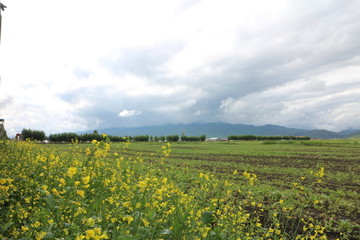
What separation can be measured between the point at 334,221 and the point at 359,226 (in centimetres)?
64

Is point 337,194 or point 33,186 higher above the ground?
point 33,186

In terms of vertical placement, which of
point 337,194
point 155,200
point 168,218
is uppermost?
point 155,200

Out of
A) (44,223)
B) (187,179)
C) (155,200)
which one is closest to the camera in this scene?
(44,223)

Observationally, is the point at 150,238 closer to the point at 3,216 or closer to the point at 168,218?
the point at 168,218

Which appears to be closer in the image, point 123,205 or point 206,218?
point 123,205

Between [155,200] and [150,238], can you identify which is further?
[155,200]

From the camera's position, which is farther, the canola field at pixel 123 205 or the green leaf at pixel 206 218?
the green leaf at pixel 206 218

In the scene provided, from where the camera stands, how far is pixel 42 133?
257 ft

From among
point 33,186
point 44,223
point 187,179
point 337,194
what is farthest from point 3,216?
point 337,194

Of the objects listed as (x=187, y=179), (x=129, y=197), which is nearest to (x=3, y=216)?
(x=129, y=197)

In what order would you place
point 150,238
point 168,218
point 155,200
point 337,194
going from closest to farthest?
1. point 150,238
2. point 155,200
3. point 168,218
4. point 337,194

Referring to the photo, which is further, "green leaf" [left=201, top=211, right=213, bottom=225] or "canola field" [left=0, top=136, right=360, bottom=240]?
"green leaf" [left=201, top=211, right=213, bottom=225]

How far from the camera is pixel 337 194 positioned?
11.0 meters

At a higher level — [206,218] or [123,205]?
[123,205]
